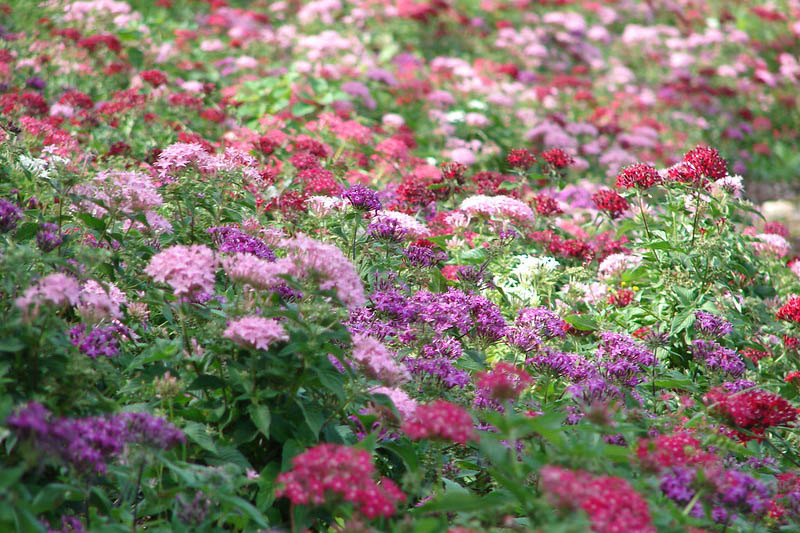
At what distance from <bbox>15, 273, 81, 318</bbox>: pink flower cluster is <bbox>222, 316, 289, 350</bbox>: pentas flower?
1.57ft

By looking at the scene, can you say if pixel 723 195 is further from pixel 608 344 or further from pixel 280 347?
pixel 280 347

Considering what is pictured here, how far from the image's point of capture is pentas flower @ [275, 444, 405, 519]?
2129mm

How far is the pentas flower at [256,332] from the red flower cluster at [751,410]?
147 cm

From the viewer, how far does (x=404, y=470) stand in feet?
10.1

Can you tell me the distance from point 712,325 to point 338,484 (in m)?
2.27

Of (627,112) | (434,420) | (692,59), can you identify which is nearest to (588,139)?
(627,112)

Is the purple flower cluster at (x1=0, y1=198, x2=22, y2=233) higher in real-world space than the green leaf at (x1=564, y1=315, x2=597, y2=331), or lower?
higher

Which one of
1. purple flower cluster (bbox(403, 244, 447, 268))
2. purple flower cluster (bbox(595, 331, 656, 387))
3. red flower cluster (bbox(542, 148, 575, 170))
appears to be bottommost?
red flower cluster (bbox(542, 148, 575, 170))

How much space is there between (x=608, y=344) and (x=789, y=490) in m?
0.94

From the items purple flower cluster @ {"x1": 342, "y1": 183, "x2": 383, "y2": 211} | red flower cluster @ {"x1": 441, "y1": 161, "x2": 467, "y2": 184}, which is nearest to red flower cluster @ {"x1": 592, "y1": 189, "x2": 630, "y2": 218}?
red flower cluster @ {"x1": 441, "y1": 161, "x2": 467, "y2": 184}

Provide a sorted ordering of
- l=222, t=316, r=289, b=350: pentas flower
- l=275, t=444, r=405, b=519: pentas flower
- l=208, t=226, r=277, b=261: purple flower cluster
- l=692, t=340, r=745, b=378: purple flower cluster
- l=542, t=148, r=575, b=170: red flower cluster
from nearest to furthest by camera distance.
A: l=275, t=444, r=405, b=519: pentas flower → l=222, t=316, r=289, b=350: pentas flower → l=208, t=226, r=277, b=261: purple flower cluster → l=692, t=340, r=745, b=378: purple flower cluster → l=542, t=148, r=575, b=170: red flower cluster

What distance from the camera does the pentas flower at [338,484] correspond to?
2.13 meters

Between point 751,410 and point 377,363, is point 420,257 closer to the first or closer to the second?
point 377,363

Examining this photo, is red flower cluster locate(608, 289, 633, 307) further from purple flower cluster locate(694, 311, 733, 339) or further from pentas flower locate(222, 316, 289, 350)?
pentas flower locate(222, 316, 289, 350)
